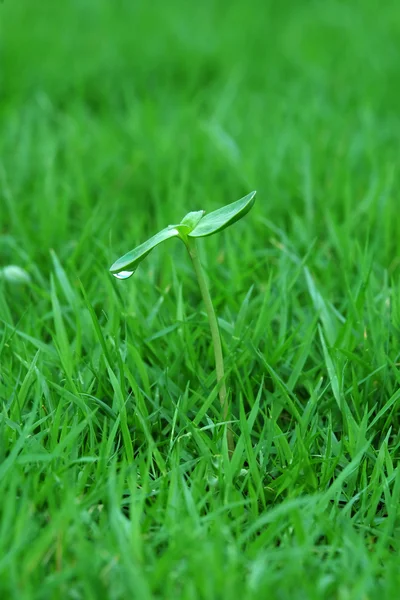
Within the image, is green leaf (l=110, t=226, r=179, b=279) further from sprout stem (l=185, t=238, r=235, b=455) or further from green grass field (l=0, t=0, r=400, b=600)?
green grass field (l=0, t=0, r=400, b=600)

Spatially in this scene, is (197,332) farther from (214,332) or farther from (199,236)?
(199,236)

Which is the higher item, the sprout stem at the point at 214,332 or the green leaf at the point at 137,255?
the green leaf at the point at 137,255

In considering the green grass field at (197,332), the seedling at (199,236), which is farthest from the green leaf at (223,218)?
the green grass field at (197,332)

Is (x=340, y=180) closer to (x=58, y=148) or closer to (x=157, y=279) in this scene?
(x=157, y=279)

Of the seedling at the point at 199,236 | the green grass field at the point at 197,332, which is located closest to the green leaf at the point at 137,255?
the seedling at the point at 199,236

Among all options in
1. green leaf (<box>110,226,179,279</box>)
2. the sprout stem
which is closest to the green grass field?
the sprout stem

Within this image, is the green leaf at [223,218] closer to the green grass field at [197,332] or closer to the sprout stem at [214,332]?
the sprout stem at [214,332]

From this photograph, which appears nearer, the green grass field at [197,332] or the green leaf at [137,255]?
the green grass field at [197,332]

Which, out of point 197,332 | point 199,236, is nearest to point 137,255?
point 199,236
